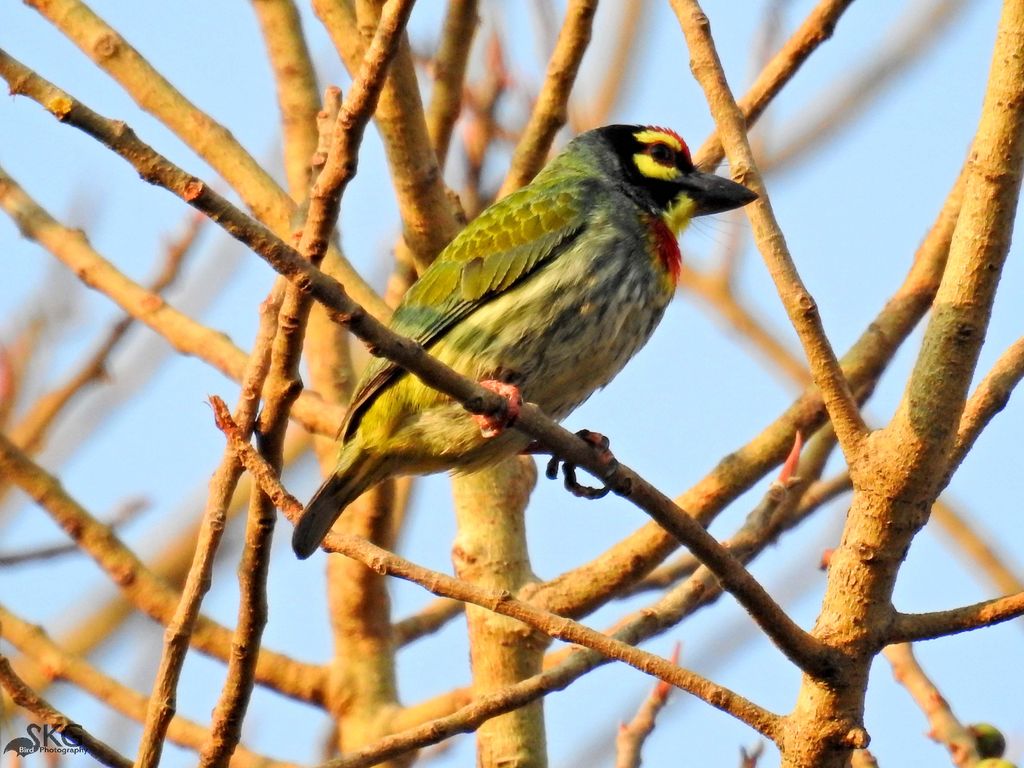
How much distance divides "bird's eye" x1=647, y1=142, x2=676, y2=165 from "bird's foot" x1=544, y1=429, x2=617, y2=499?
1427 millimetres

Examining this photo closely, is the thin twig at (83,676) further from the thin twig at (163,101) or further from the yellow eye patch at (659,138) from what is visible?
the yellow eye patch at (659,138)

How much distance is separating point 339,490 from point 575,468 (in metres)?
0.69

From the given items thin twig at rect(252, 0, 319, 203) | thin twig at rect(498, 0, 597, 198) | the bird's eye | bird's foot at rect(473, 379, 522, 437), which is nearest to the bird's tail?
bird's foot at rect(473, 379, 522, 437)

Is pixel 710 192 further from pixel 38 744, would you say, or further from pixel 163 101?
pixel 38 744

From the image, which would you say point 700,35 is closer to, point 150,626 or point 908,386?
point 908,386

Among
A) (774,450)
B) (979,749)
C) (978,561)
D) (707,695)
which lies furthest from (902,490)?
(978,561)

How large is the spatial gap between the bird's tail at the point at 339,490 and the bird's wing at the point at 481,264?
0.11 metres

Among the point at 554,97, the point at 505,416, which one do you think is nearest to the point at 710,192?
the point at 554,97

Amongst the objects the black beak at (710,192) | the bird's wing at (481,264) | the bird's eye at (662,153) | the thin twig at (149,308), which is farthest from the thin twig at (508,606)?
the bird's eye at (662,153)

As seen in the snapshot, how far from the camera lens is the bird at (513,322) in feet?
13.5

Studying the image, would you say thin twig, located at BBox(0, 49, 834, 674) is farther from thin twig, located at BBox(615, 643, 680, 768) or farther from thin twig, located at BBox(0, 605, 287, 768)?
thin twig, located at BBox(0, 605, 287, 768)

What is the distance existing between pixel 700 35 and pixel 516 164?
1.70 meters

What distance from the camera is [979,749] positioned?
3234 millimetres

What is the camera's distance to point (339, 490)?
163 inches
